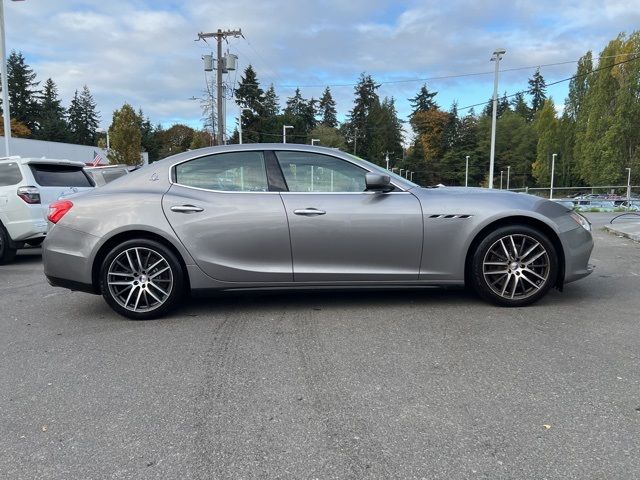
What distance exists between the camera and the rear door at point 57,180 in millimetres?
8336

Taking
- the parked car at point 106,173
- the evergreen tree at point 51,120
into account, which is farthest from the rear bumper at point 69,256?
the evergreen tree at point 51,120

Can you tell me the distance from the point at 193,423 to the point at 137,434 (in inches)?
11.2

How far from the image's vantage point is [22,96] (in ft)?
263

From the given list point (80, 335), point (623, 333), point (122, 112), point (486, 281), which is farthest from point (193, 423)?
point (122, 112)

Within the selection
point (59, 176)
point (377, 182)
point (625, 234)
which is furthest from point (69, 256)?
point (625, 234)

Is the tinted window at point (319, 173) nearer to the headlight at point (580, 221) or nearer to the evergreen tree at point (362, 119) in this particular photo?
the headlight at point (580, 221)

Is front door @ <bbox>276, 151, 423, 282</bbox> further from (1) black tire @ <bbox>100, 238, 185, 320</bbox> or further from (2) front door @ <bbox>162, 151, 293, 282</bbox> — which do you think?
(1) black tire @ <bbox>100, 238, 185, 320</bbox>

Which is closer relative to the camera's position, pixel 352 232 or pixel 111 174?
pixel 352 232

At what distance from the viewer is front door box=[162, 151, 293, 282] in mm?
4559

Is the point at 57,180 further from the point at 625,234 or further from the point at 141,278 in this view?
the point at 625,234

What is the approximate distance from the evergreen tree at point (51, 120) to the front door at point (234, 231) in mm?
80956

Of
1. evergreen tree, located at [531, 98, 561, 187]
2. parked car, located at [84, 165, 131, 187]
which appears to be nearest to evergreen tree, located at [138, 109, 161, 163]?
evergreen tree, located at [531, 98, 561, 187]

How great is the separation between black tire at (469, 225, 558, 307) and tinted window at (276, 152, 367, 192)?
51.1 inches

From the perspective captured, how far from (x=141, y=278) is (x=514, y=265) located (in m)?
3.43
